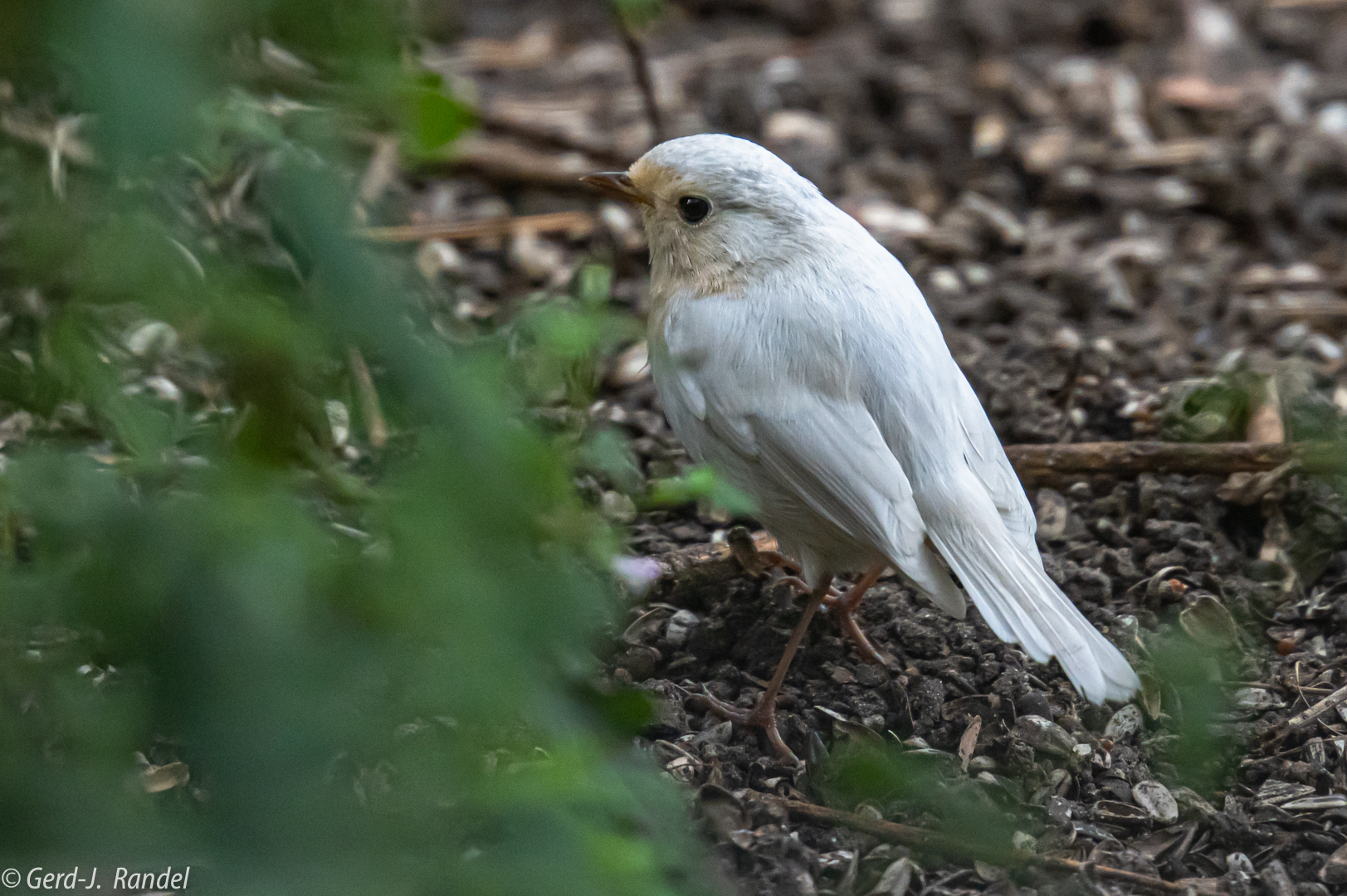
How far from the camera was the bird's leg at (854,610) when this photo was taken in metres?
3.28

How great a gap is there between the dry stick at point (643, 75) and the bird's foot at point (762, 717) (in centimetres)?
244

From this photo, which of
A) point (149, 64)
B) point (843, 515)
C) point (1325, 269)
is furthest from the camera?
point (1325, 269)

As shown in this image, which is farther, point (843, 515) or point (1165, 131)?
point (1165, 131)

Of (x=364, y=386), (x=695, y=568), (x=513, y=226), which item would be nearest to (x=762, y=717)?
(x=695, y=568)

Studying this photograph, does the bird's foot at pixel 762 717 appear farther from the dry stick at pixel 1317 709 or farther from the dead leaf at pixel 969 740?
the dry stick at pixel 1317 709

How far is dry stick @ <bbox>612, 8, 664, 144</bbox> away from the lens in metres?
4.86

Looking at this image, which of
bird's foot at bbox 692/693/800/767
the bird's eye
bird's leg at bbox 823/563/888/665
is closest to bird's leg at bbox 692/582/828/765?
bird's foot at bbox 692/693/800/767

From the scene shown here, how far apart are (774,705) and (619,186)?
141cm

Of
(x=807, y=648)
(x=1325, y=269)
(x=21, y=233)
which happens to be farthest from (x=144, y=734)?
(x=1325, y=269)

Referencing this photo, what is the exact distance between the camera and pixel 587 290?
3.15m

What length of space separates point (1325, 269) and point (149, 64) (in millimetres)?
5397

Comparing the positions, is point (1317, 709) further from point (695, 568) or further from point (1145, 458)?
point (695, 568)

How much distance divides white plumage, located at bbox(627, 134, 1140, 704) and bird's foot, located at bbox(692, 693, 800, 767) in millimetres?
349

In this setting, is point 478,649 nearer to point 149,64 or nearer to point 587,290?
point 149,64
